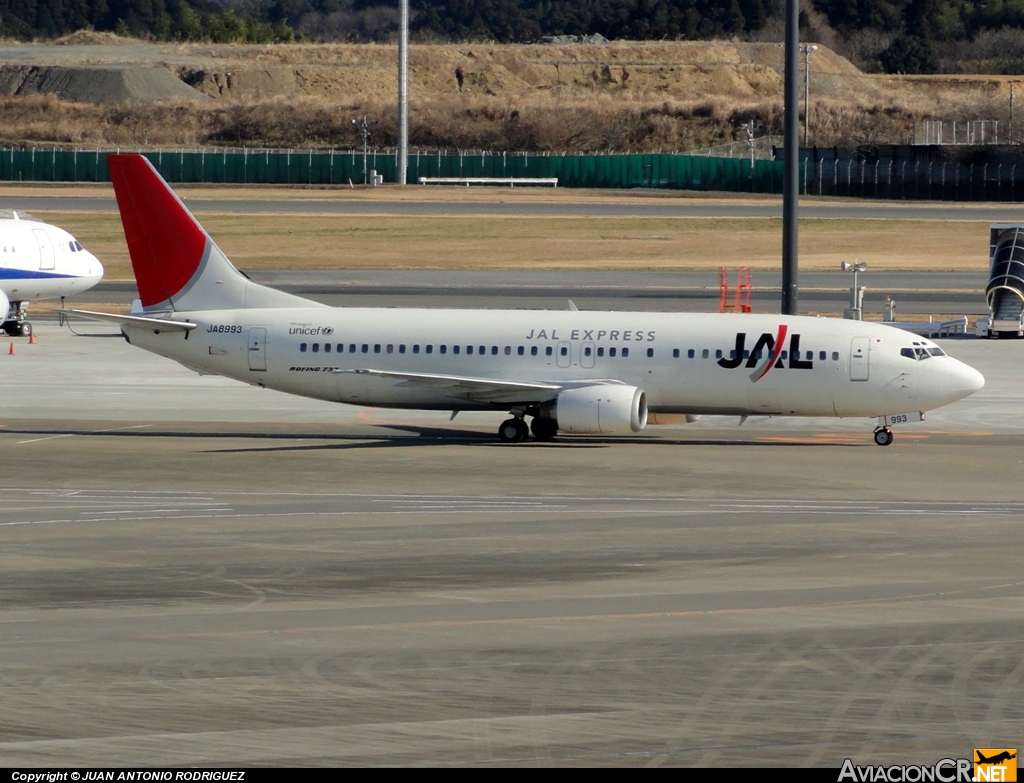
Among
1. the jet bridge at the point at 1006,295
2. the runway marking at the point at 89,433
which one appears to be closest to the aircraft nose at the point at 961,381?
the runway marking at the point at 89,433

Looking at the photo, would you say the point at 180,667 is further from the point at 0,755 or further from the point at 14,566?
the point at 14,566

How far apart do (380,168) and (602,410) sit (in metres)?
123

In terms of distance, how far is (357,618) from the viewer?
958 inches

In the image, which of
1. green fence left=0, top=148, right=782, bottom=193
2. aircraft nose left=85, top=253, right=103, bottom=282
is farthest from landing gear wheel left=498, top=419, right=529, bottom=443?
green fence left=0, top=148, right=782, bottom=193

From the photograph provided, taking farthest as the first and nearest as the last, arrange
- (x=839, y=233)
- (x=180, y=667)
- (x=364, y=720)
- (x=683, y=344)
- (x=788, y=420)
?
(x=839, y=233) → (x=788, y=420) → (x=683, y=344) → (x=180, y=667) → (x=364, y=720)

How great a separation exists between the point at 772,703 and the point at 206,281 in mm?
30041

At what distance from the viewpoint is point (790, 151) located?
5875 cm

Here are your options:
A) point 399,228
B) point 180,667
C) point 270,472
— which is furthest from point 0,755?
point 399,228

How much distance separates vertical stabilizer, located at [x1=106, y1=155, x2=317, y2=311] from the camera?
46.2m

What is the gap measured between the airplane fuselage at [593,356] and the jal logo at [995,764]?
84.8 feet

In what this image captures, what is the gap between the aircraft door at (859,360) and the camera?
42688 millimetres

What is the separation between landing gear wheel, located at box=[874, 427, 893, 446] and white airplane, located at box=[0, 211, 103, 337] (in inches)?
1517

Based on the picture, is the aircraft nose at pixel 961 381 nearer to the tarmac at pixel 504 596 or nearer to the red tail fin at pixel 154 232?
the tarmac at pixel 504 596

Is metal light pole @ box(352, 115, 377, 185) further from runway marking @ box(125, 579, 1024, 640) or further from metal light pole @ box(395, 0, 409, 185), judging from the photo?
runway marking @ box(125, 579, 1024, 640)
